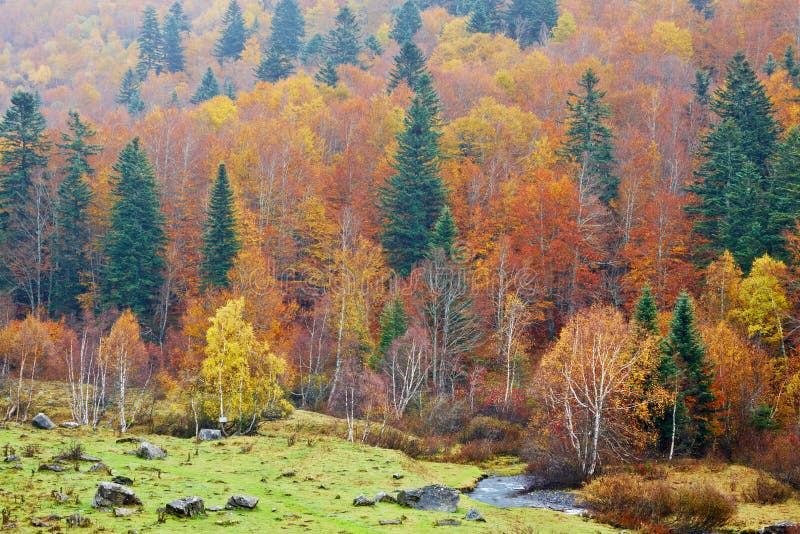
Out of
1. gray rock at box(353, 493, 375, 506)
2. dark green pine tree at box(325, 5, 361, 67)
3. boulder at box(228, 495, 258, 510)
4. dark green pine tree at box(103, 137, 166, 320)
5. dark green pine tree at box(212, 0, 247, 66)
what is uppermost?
dark green pine tree at box(212, 0, 247, 66)

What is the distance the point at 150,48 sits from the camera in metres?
135

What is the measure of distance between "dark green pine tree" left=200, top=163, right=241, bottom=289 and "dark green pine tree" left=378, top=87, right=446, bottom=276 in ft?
46.7

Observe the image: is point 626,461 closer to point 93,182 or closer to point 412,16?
point 93,182

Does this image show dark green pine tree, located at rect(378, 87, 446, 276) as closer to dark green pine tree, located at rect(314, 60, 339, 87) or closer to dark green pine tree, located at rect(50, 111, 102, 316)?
dark green pine tree, located at rect(50, 111, 102, 316)

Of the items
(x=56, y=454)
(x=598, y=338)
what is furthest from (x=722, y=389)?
(x=56, y=454)

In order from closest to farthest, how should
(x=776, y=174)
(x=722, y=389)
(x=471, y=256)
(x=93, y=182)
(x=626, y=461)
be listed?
(x=626, y=461) < (x=722, y=389) < (x=776, y=174) < (x=471, y=256) < (x=93, y=182)

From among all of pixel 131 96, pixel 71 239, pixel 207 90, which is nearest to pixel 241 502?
pixel 71 239

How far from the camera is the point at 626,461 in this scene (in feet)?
118

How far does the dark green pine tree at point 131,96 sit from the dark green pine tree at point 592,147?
236 ft

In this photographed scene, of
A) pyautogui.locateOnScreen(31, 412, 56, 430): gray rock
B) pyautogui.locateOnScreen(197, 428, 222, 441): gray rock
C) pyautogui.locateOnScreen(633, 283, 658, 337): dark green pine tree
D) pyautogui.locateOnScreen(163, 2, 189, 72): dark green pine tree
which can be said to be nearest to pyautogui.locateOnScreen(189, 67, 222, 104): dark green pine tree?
pyautogui.locateOnScreen(163, 2, 189, 72): dark green pine tree

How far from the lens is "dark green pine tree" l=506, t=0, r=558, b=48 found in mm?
123812

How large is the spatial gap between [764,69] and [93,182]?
3147 inches

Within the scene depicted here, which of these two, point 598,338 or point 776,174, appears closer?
point 598,338

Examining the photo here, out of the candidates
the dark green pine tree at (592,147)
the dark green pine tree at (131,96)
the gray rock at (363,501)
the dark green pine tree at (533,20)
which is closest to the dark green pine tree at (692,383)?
the gray rock at (363,501)
